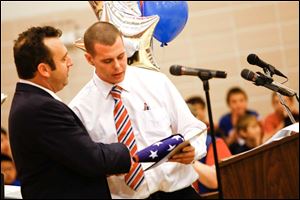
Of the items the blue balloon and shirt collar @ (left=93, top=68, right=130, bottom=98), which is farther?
the blue balloon

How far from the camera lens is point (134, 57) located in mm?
3178

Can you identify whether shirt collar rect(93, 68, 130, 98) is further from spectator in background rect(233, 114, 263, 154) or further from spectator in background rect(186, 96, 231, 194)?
spectator in background rect(233, 114, 263, 154)

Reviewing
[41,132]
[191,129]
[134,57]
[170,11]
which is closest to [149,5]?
[170,11]

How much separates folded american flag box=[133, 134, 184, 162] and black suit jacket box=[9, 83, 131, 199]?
0.05 meters

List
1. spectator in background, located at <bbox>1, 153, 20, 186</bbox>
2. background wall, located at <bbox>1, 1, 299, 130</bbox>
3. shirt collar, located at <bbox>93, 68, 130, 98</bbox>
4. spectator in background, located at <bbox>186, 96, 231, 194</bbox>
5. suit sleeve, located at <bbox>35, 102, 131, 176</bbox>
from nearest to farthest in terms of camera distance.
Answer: suit sleeve, located at <bbox>35, 102, 131, 176</bbox> → shirt collar, located at <bbox>93, 68, 130, 98</bbox> → spectator in background, located at <bbox>186, 96, 231, 194</bbox> → spectator in background, located at <bbox>1, 153, 20, 186</bbox> → background wall, located at <bbox>1, 1, 299, 130</bbox>

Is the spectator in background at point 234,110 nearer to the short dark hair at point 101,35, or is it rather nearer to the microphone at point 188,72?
the short dark hair at point 101,35

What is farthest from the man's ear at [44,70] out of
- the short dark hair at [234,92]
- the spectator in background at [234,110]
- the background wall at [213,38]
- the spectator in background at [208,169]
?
the background wall at [213,38]

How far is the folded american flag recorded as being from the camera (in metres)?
2.69

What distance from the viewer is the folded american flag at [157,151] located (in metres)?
2.69

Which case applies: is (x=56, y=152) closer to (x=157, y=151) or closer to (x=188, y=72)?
(x=157, y=151)

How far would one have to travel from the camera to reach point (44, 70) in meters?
2.77

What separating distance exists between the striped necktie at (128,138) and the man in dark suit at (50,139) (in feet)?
0.43

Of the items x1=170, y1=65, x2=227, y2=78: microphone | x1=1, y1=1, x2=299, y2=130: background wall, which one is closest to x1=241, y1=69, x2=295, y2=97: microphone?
x1=170, y1=65, x2=227, y2=78: microphone

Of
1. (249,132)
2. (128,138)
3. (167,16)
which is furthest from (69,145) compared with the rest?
(249,132)
